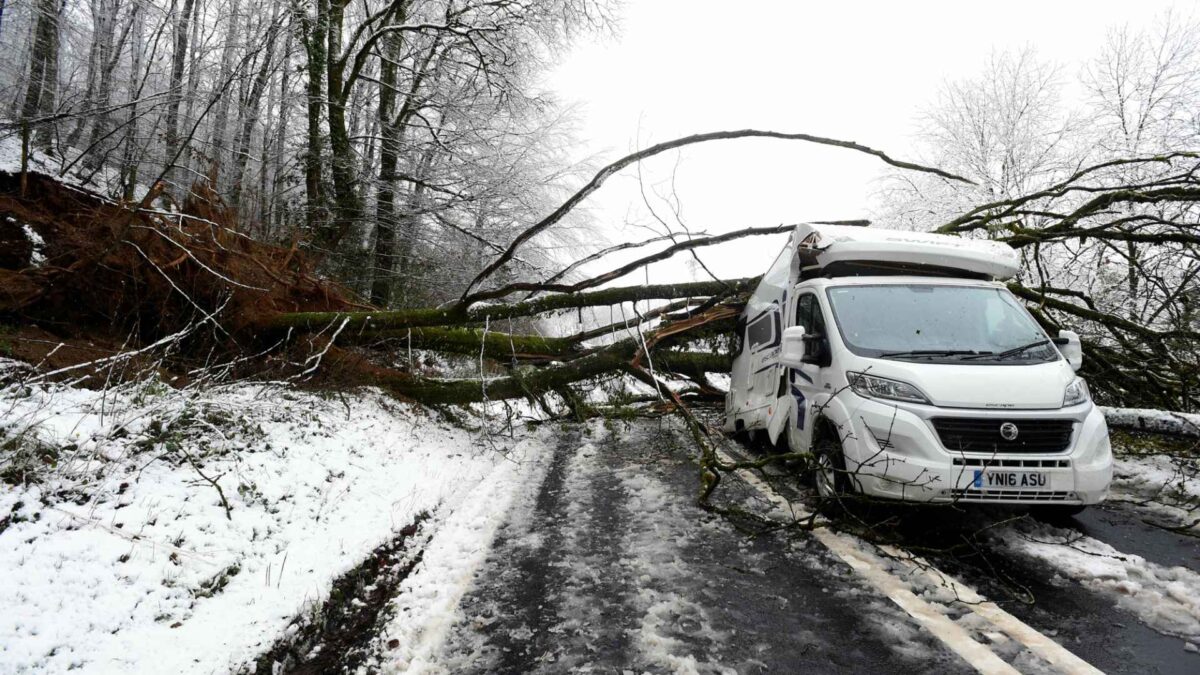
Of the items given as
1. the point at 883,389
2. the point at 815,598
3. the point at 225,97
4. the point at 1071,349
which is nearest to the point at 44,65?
the point at 225,97

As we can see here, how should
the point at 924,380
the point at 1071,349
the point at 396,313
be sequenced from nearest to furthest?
the point at 924,380
the point at 1071,349
the point at 396,313

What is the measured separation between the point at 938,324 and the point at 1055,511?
159 cm

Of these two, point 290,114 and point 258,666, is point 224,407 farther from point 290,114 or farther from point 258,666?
point 290,114

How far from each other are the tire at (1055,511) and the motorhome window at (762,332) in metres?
2.66

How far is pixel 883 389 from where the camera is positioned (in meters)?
4.32

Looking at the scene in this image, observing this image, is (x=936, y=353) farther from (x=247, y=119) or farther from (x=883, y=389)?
(x=247, y=119)

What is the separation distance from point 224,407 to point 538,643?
381 cm

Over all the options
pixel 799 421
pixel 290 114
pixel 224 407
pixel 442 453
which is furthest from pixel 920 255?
pixel 290 114

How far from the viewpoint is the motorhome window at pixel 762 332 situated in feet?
21.0

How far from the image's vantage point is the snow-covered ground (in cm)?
258

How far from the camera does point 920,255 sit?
209 inches

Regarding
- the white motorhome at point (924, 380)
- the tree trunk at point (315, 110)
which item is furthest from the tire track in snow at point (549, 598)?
the tree trunk at point (315, 110)

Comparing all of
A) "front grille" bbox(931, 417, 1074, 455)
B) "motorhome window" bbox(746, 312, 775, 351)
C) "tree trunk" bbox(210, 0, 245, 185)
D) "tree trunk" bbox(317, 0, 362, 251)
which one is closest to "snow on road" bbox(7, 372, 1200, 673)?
"front grille" bbox(931, 417, 1074, 455)

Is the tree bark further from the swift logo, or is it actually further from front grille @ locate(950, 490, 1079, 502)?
front grille @ locate(950, 490, 1079, 502)
